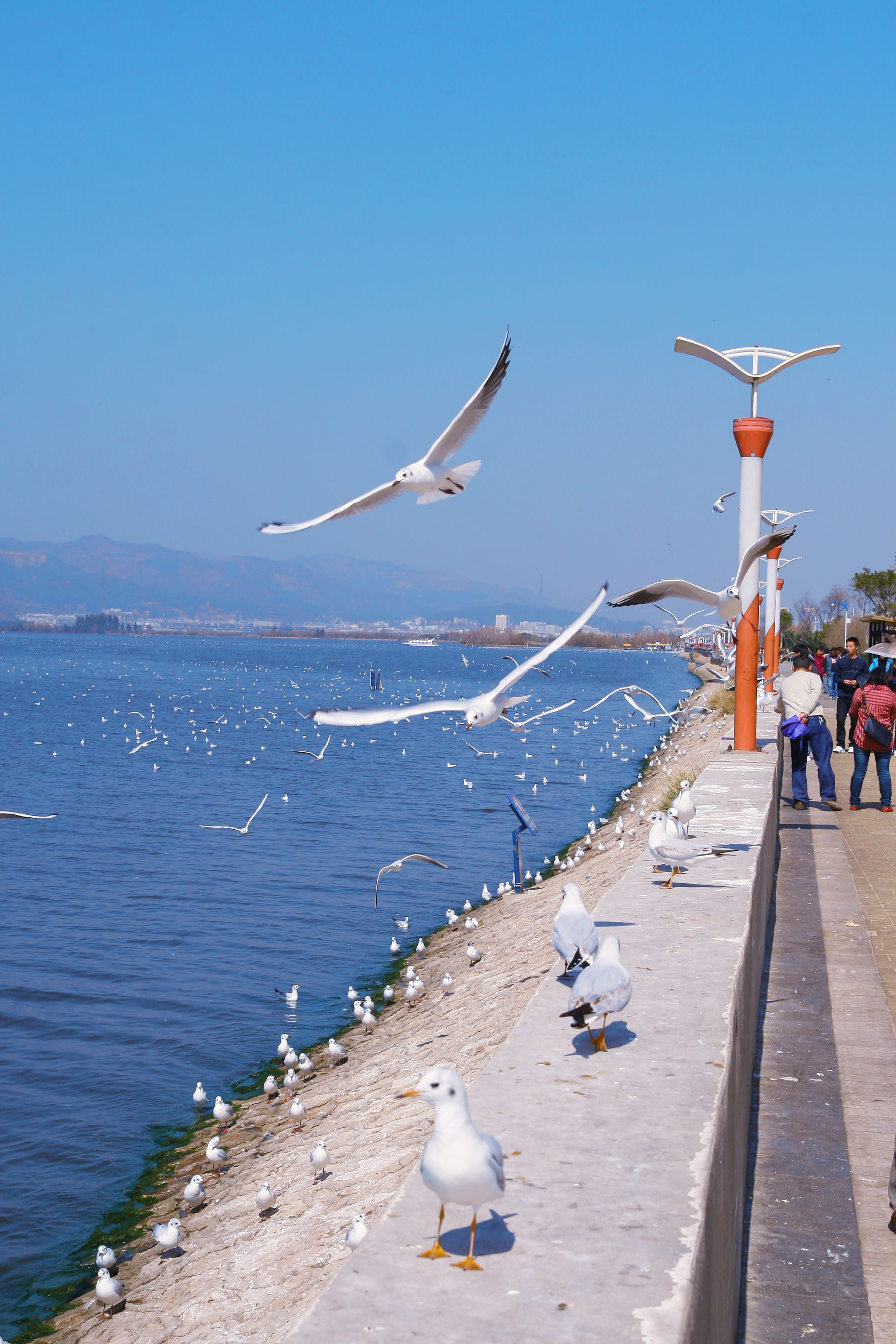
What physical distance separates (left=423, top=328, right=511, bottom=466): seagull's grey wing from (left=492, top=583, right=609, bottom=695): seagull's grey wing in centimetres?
94

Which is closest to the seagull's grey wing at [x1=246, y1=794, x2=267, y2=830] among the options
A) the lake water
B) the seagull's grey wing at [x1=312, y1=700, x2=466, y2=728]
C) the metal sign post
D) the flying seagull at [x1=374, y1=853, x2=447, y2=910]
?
the lake water

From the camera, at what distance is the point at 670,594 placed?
26.5ft

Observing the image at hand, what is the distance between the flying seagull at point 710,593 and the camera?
7863mm

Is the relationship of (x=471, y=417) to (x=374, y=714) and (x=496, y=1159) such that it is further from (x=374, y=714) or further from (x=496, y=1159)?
(x=496, y=1159)

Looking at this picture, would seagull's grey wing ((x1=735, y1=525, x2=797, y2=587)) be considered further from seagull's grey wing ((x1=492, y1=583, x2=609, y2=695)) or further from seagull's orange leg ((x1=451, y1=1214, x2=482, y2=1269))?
seagull's orange leg ((x1=451, y1=1214, x2=482, y2=1269))

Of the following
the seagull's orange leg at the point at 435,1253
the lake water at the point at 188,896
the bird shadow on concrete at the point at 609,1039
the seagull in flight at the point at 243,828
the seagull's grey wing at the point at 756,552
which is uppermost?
the seagull's grey wing at the point at 756,552

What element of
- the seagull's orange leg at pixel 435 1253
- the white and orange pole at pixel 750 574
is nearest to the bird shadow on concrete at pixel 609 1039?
the seagull's orange leg at pixel 435 1253

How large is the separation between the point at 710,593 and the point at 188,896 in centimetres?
1164

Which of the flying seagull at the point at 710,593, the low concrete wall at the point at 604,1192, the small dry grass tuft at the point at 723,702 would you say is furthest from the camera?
the small dry grass tuft at the point at 723,702

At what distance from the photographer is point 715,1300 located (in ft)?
9.27

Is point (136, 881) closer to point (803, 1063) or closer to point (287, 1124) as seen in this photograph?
point (287, 1124)

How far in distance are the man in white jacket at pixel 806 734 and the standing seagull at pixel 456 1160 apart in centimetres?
1165

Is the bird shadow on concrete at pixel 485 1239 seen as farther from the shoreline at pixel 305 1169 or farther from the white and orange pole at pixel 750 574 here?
the white and orange pole at pixel 750 574

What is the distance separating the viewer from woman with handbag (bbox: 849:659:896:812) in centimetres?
1376
